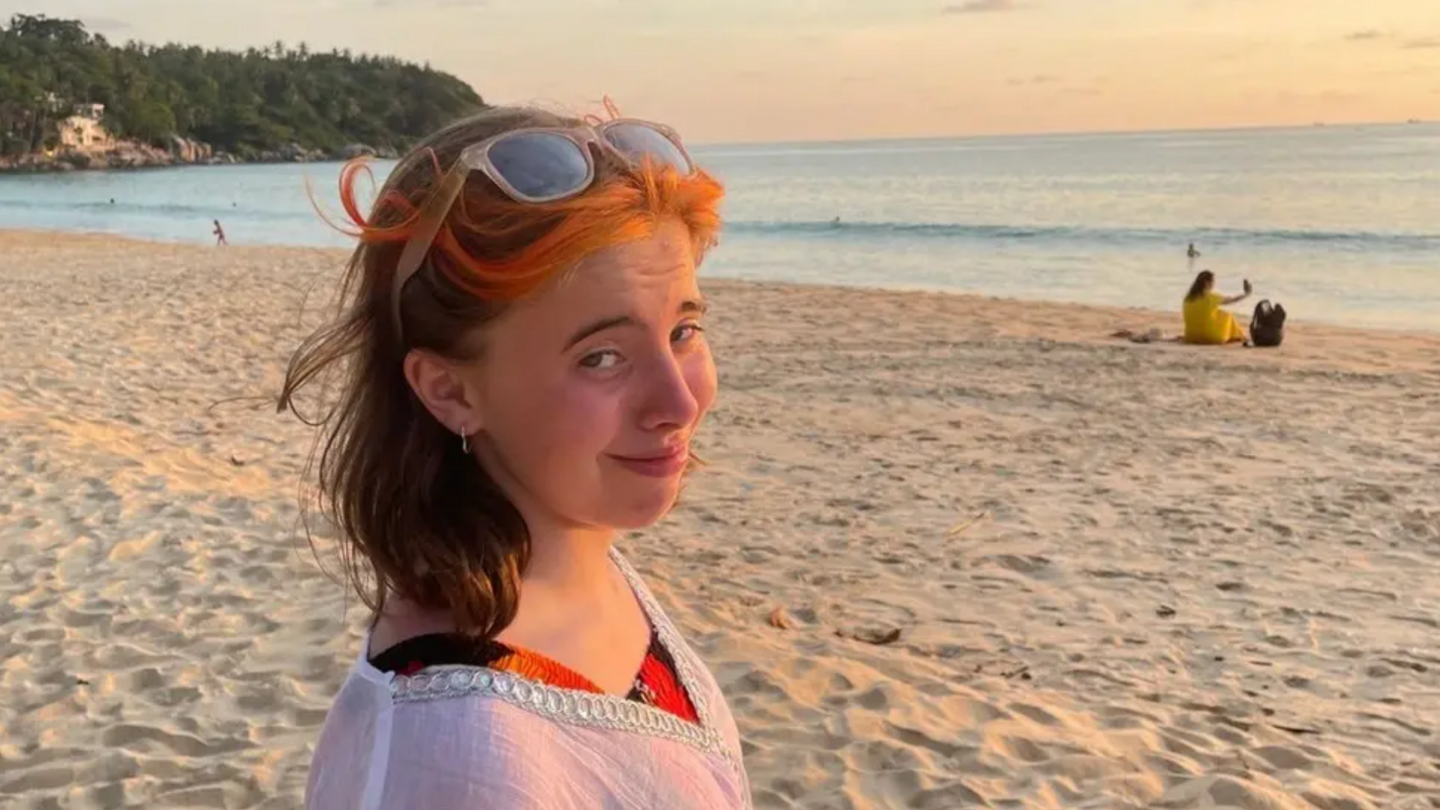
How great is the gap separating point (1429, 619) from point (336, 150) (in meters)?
152

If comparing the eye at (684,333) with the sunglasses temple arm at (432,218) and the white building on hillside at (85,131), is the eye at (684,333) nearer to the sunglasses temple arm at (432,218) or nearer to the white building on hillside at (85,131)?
the sunglasses temple arm at (432,218)

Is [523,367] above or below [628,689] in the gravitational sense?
above

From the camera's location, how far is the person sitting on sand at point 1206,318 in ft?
45.0

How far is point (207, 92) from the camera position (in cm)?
14350

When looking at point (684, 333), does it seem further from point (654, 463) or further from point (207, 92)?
point (207, 92)

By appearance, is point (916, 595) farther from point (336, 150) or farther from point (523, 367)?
point (336, 150)

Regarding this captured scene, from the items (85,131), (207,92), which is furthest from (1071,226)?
(207,92)

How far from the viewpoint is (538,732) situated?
3.85 feet

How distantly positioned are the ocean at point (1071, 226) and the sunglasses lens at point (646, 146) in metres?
2.17

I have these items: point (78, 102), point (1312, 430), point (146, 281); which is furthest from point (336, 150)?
point (1312, 430)

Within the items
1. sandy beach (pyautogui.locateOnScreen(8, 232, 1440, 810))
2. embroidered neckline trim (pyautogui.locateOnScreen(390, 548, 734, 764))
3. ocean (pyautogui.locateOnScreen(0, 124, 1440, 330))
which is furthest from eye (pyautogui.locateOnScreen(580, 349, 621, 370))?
ocean (pyautogui.locateOnScreen(0, 124, 1440, 330))

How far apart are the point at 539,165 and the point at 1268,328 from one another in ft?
45.9

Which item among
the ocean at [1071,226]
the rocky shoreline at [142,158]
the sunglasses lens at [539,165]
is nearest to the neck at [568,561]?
the sunglasses lens at [539,165]

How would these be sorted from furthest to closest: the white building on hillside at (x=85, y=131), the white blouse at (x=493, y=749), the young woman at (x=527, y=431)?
the white building on hillside at (x=85, y=131) → the young woman at (x=527, y=431) → the white blouse at (x=493, y=749)
